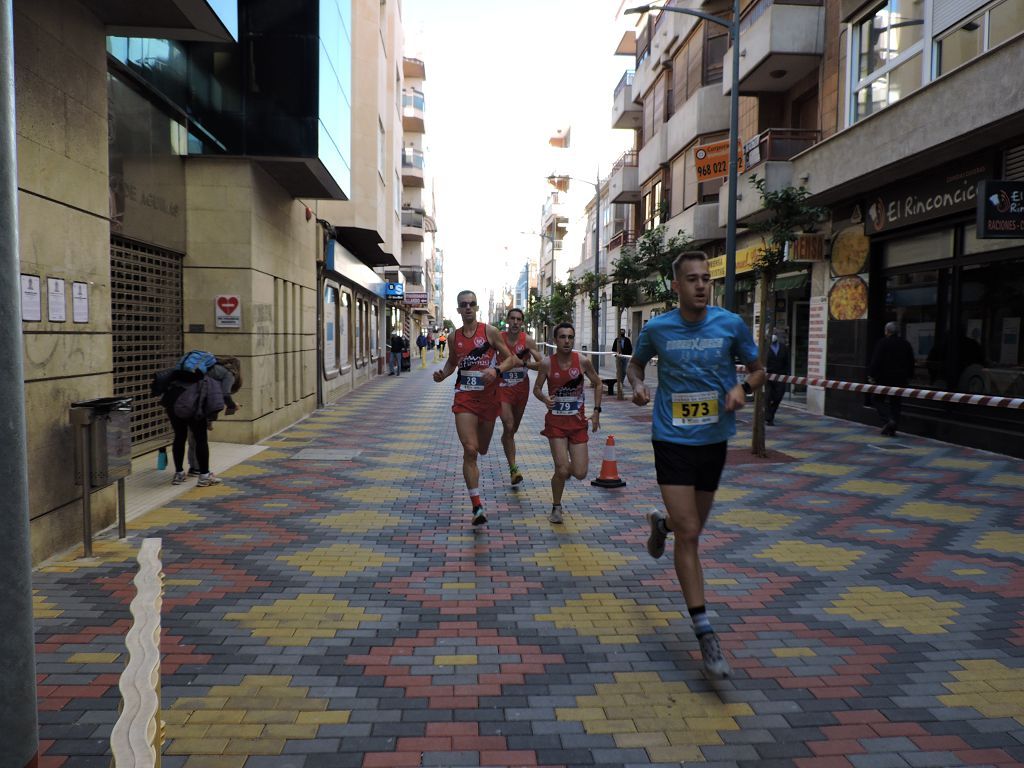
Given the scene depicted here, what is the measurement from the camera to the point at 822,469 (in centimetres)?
968

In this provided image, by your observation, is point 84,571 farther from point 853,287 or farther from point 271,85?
point 853,287

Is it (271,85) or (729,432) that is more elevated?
(271,85)

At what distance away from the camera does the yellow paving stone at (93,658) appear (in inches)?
153

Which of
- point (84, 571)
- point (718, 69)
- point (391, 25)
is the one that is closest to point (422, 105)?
point (391, 25)

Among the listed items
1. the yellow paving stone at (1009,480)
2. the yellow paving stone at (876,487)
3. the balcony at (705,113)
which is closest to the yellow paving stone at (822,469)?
the yellow paving stone at (876,487)

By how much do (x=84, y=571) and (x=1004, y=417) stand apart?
1097 cm

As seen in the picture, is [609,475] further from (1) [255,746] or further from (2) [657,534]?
(1) [255,746]

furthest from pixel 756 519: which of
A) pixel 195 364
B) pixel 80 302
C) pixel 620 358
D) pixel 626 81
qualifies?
pixel 626 81

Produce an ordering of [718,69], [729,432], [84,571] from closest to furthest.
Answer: [729,432], [84,571], [718,69]

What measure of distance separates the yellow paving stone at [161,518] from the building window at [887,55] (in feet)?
38.8

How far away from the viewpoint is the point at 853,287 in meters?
15.2

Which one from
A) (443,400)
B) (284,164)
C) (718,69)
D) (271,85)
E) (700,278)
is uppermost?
(718,69)

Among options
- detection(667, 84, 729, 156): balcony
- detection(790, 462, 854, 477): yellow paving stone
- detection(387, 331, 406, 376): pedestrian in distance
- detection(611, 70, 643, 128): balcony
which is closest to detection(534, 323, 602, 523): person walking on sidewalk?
detection(790, 462, 854, 477): yellow paving stone

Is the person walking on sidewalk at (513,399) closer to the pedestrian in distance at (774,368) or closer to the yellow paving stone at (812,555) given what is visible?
the yellow paving stone at (812,555)
